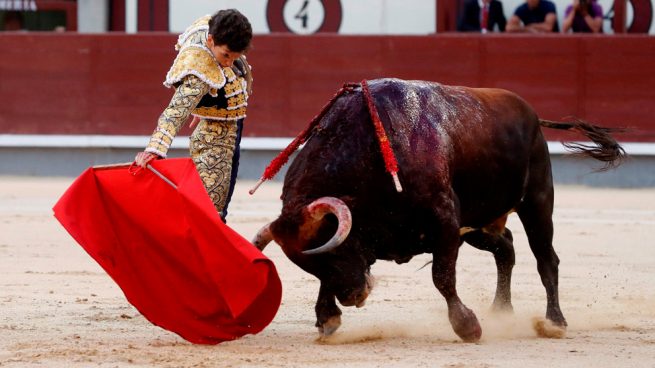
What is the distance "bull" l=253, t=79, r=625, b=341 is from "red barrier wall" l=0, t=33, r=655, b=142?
19.1 feet

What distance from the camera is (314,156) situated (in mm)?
3961

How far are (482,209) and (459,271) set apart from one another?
4.92 feet

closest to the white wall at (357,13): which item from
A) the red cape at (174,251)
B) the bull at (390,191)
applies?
the bull at (390,191)

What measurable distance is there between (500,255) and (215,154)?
1.15 meters

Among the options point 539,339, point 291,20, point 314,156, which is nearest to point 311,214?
point 314,156

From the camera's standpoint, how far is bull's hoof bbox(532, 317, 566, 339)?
4.23 meters

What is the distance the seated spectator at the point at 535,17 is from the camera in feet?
33.5

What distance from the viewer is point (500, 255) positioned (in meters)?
4.73

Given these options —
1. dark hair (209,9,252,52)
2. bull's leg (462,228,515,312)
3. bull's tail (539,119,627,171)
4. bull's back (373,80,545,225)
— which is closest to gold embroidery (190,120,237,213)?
dark hair (209,9,252,52)

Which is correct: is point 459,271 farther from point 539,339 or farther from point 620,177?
point 620,177

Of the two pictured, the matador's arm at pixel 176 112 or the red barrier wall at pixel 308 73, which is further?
the red barrier wall at pixel 308 73

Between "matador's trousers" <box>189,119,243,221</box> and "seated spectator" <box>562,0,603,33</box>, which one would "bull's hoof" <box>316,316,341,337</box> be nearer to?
"matador's trousers" <box>189,119,243,221</box>

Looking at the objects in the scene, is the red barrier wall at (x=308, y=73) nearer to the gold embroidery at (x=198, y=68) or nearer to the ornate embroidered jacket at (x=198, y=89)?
the ornate embroidered jacket at (x=198, y=89)

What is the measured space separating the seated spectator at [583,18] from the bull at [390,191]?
602cm
